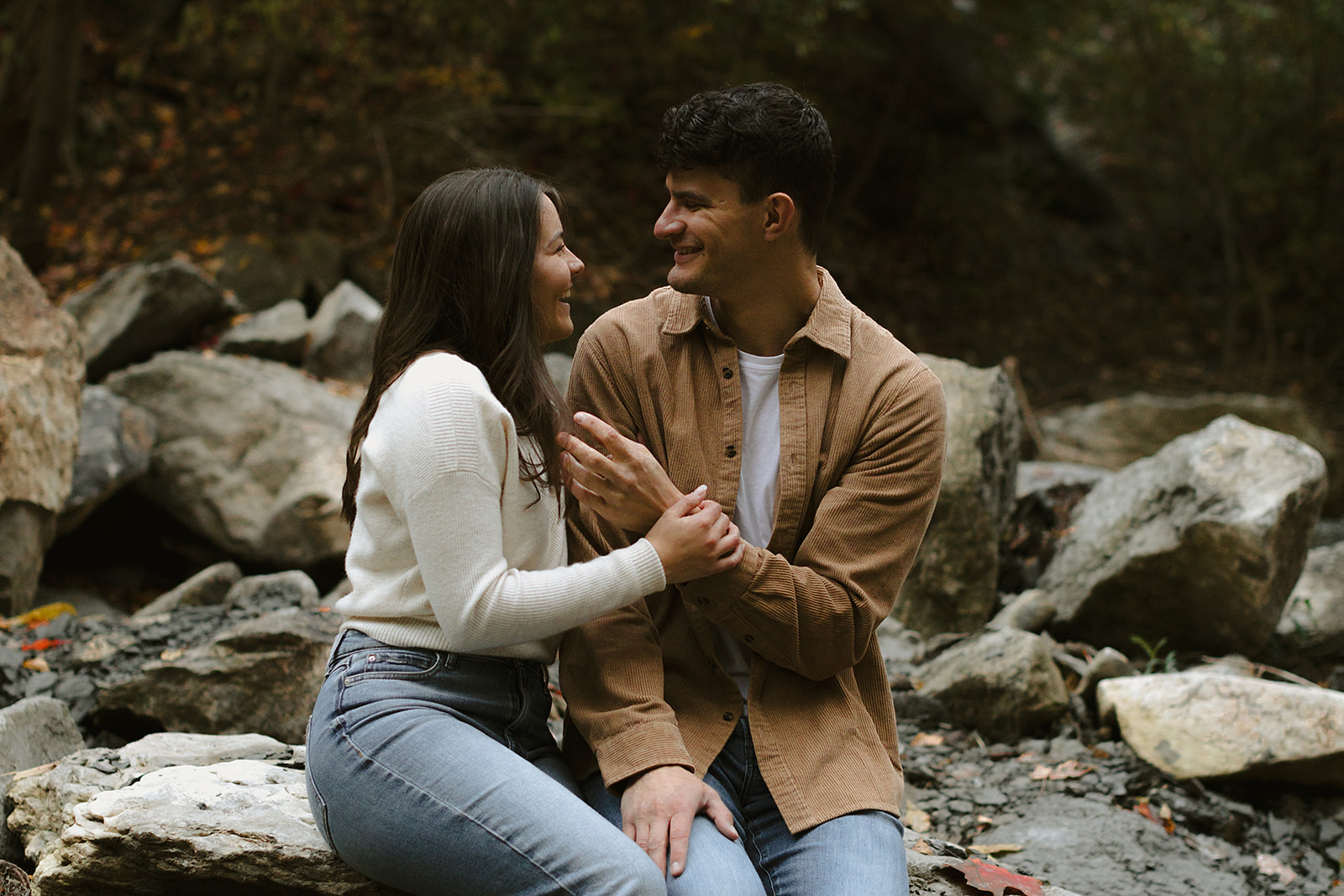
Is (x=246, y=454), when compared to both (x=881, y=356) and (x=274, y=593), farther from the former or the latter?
(x=881, y=356)

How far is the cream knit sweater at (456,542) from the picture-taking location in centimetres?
193

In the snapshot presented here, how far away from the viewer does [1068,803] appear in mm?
3594

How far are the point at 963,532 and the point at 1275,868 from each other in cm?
180

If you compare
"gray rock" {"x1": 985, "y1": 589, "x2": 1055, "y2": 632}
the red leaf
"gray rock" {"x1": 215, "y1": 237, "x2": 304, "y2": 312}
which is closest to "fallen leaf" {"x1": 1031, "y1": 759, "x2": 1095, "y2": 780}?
"gray rock" {"x1": 985, "y1": 589, "x2": 1055, "y2": 632}

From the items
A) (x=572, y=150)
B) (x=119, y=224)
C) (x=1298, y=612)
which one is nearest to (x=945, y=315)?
(x=572, y=150)

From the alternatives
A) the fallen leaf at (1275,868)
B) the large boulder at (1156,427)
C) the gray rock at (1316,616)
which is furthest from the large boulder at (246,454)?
the large boulder at (1156,427)

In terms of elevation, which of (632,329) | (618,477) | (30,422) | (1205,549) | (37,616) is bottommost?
(37,616)

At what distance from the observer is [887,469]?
237 cm

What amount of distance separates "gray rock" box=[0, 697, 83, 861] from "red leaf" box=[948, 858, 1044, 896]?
7.12 feet

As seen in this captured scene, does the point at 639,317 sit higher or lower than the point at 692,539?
higher

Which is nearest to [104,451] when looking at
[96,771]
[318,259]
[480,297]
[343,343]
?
[343,343]

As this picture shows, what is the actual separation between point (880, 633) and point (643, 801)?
2937mm

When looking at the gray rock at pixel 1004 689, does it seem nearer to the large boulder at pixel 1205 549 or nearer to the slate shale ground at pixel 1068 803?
the slate shale ground at pixel 1068 803

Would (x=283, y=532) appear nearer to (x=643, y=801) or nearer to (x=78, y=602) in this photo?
(x=78, y=602)
